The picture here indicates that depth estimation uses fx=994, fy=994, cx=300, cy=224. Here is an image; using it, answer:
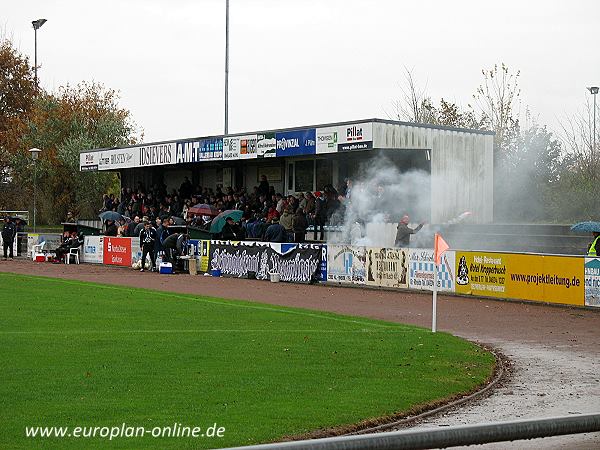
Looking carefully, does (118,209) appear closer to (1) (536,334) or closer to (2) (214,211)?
(2) (214,211)

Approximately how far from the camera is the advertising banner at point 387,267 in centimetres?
2803

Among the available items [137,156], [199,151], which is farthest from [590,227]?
[137,156]

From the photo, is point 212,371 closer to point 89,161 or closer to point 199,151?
point 199,151

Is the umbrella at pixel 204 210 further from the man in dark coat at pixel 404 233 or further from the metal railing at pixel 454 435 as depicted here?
the metal railing at pixel 454 435

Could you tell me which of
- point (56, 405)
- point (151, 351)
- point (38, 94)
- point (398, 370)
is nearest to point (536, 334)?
point (398, 370)

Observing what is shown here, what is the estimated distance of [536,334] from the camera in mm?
18562

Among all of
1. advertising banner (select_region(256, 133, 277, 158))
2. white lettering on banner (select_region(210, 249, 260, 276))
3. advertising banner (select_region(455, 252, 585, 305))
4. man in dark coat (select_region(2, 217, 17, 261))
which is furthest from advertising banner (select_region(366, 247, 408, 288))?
man in dark coat (select_region(2, 217, 17, 261))

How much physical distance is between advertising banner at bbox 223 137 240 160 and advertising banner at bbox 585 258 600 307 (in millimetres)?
20289

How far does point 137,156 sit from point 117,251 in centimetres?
766

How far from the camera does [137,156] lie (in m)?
47.6

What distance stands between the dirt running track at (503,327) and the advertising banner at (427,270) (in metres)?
0.55

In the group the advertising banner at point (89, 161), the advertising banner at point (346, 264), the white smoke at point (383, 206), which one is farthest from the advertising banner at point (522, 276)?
the advertising banner at point (89, 161)

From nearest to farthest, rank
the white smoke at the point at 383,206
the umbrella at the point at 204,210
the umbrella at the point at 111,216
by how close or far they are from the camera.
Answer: the white smoke at the point at 383,206 → the umbrella at the point at 204,210 → the umbrella at the point at 111,216

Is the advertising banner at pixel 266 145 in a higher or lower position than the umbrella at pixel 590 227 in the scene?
higher
